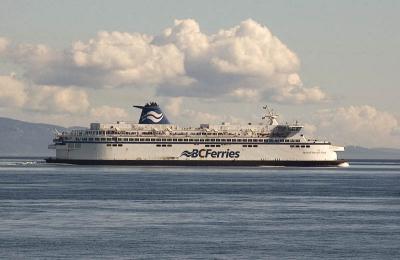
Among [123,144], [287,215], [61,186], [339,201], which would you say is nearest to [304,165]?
[123,144]

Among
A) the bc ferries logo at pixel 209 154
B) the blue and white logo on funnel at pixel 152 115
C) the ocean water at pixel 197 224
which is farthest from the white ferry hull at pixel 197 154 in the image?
the ocean water at pixel 197 224

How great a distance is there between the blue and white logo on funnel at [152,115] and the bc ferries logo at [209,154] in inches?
412

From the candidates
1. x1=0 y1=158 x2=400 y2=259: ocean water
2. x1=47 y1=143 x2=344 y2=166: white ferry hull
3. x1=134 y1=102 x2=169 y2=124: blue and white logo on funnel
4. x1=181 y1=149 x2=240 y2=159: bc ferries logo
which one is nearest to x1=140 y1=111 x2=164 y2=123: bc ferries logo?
x1=134 y1=102 x2=169 y2=124: blue and white logo on funnel

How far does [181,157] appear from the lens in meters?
186

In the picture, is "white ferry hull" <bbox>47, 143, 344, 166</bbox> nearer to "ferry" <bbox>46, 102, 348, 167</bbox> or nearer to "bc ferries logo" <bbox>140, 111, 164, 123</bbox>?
"ferry" <bbox>46, 102, 348, 167</bbox>

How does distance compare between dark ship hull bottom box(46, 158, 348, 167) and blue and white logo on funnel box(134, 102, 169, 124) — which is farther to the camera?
blue and white logo on funnel box(134, 102, 169, 124)

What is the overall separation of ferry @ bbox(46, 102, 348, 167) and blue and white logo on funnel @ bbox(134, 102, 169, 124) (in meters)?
2.38

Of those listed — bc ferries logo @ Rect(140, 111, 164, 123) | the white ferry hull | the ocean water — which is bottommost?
the ocean water

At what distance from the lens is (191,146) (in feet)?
608

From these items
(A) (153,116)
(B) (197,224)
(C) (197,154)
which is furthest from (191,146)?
(B) (197,224)

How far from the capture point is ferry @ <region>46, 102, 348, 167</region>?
18475 cm

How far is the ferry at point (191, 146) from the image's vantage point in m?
185

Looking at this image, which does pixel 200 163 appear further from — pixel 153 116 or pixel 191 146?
pixel 153 116

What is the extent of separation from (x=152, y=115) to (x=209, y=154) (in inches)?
586
